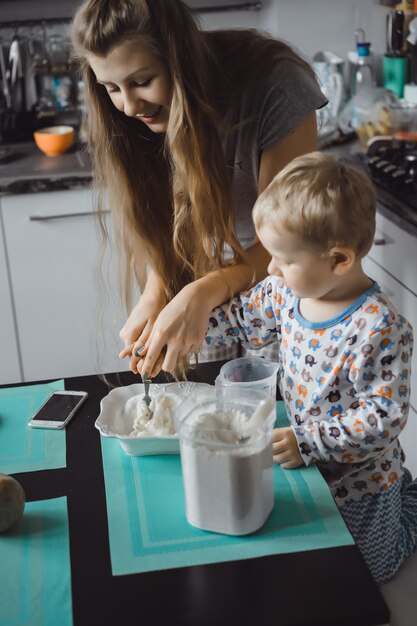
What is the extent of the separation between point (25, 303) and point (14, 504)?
177cm

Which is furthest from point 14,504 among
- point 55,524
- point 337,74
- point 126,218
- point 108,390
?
point 337,74

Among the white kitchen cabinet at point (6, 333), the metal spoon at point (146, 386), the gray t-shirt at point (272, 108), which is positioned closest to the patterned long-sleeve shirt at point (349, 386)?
the metal spoon at point (146, 386)

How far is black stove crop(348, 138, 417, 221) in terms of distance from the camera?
2.06m

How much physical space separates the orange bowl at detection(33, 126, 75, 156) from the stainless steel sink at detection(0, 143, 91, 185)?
0.9 inches

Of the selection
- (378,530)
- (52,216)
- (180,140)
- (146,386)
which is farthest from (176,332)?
(52,216)

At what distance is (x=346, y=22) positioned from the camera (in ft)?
9.20

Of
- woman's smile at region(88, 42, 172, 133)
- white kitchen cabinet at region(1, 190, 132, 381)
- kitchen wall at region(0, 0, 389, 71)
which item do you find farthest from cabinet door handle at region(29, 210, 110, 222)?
woman's smile at region(88, 42, 172, 133)

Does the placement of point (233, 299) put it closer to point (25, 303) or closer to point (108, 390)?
point (108, 390)

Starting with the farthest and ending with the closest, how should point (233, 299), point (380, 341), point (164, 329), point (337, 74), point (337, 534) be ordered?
point (337, 74)
point (233, 299)
point (164, 329)
point (380, 341)
point (337, 534)

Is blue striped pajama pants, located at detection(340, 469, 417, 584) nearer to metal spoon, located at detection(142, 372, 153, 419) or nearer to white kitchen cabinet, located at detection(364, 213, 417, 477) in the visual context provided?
metal spoon, located at detection(142, 372, 153, 419)

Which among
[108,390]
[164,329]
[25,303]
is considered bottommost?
[25,303]

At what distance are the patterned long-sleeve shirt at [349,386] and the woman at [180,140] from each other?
0.50 ft

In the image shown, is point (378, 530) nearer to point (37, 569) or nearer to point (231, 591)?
point (231, 591)

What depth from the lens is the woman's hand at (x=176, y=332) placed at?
3.93ft
